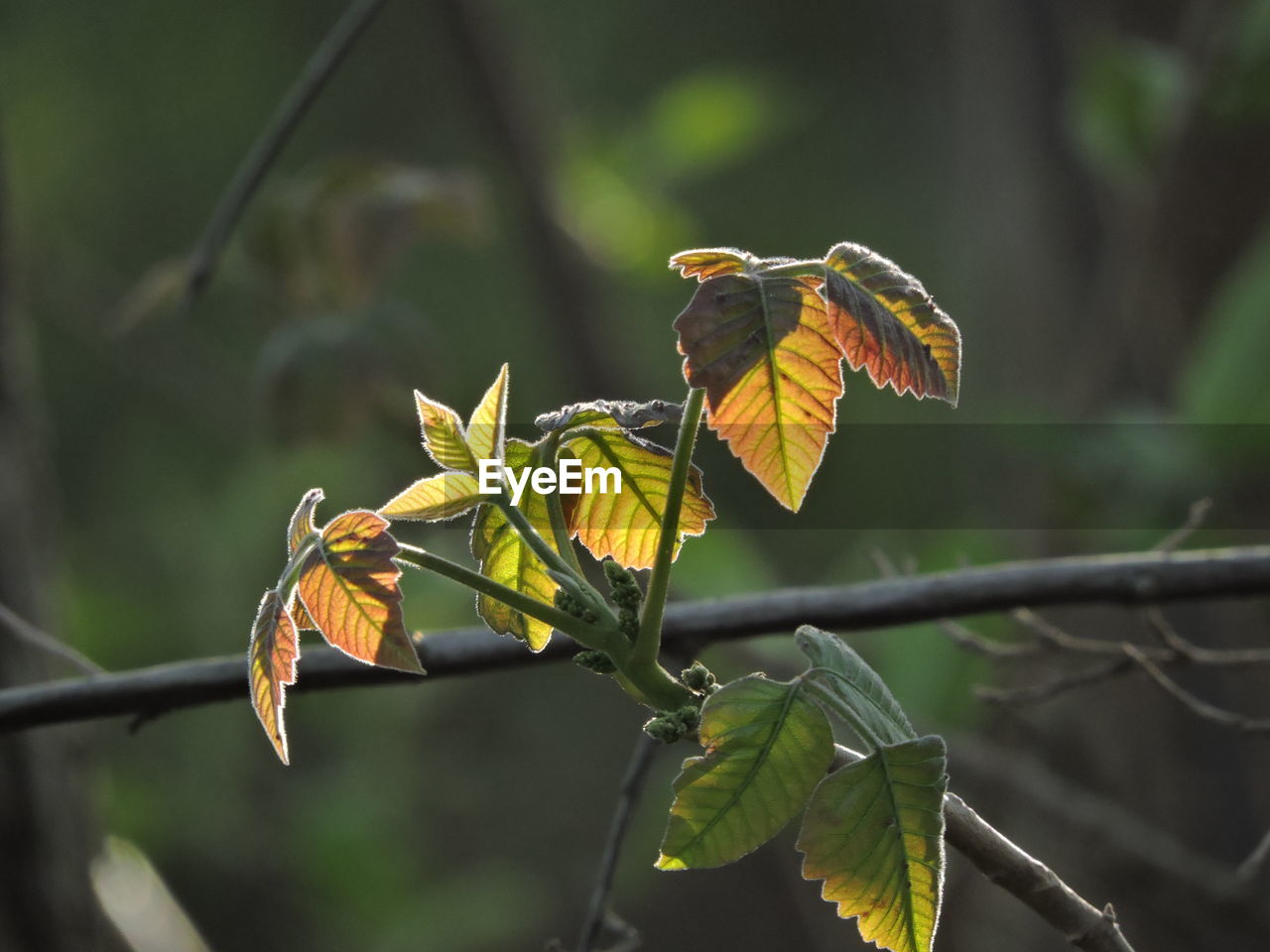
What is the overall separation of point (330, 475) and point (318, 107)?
170cm

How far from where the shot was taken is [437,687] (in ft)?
7.07

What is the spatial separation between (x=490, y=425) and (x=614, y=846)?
0.21 metres

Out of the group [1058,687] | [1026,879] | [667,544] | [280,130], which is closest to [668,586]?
[667,544]

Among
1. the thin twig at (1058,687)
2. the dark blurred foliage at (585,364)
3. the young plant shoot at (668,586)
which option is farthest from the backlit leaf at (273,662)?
the dark blurred foliage at (585,364)

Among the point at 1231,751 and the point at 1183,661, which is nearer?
the point at 1183,661

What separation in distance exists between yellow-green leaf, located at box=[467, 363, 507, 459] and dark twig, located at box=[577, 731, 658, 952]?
0.14m

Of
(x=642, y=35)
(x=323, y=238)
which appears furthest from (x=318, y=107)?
(x=323, y=238)

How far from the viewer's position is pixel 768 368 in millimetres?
371

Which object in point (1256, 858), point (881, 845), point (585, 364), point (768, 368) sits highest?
point (768, 368)

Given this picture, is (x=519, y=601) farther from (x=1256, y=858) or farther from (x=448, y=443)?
(x=1256, y=858)

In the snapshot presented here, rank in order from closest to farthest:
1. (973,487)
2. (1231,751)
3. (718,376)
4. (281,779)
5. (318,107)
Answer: (718,376), (1231,751), (973,487), (281,779), (318,107)

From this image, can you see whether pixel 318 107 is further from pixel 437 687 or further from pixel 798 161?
pixel 437 687

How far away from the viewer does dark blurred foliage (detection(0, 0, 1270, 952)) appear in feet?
3.90

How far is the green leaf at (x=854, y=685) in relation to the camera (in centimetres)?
34
